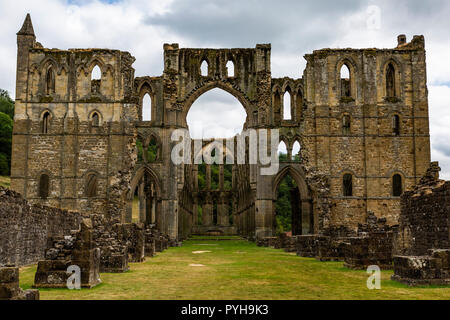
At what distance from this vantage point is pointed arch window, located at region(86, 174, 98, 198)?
3161cm

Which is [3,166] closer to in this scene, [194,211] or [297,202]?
[194,211]

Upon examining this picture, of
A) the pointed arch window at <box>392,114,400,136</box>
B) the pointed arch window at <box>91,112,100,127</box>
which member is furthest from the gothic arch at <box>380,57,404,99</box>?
the pointed arch window at <box>91,112,100,127</box>

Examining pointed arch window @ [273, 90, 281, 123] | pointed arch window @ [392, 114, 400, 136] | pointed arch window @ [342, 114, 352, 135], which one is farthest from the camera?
pointed arch window @ [273, 90, 281, 123]

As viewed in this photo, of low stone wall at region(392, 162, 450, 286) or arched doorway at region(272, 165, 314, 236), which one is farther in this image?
arched doorway at region(272, 165, 314, 236)

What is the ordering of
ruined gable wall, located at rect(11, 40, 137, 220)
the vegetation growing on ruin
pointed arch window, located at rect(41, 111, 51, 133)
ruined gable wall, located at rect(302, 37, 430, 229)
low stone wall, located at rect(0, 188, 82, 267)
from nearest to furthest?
low stone wall, located at rect(0, 188, 82, 267), ruined gable wall, located at rect(302, 37, 430, 229), ruined gable wall, located at rect(11, 40, 137, 220), pointed arch window, located at rect(41, 111, 51, 133), the vegetation growing on ruin

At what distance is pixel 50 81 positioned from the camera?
3275 cm

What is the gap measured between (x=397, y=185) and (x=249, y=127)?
9.88 metres

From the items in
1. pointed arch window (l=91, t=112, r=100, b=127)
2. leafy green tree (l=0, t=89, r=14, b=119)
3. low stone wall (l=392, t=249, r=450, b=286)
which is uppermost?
leafy green tree (l=0, t=89, r=14, b=119)

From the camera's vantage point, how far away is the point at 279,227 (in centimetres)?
5931

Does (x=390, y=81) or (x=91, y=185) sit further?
(x=390, y=81)

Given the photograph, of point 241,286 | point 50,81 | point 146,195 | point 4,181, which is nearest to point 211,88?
point 146,195

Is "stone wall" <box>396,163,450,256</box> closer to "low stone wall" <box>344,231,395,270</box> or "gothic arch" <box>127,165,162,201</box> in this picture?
"low stone wall" <box>344,231,395,270</box>

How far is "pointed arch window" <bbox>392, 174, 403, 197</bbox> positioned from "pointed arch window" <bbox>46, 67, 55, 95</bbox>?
21936 millimetres
